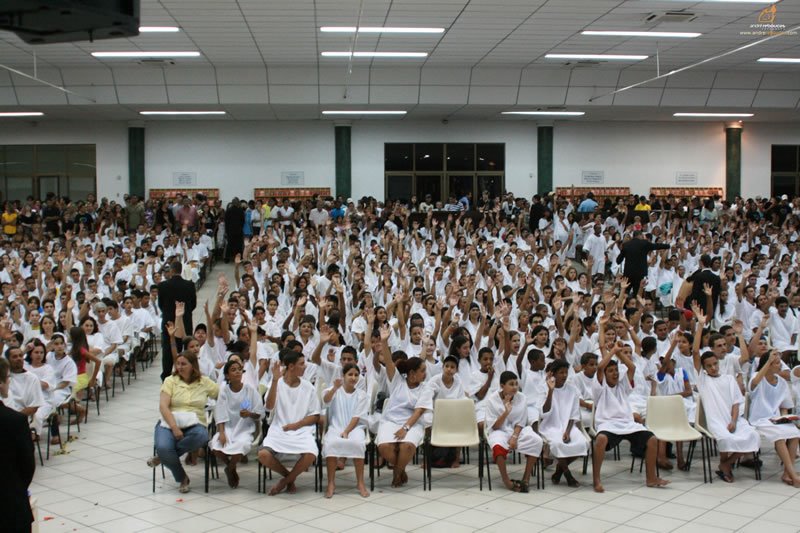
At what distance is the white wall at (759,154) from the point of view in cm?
2392

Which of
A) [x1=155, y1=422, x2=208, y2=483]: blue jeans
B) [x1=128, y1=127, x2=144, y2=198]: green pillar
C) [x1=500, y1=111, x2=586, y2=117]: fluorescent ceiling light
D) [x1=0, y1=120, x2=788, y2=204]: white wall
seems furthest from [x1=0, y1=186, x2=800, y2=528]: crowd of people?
[x1=0, y1=120, x2=788, y2=204]: white wall

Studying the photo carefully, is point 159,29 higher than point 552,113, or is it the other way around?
point 159,29

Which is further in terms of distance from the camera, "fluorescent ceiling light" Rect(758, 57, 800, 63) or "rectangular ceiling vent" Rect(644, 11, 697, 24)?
"fluorescent ceiling light" Rect(758, 57, 800, 63)

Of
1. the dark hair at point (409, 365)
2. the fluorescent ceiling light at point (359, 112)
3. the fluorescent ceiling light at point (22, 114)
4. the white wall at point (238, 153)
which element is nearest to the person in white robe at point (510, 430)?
the dark hair at point (409, 365)

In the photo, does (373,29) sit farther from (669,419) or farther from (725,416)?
(725,416)

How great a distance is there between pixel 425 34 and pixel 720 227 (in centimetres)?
825

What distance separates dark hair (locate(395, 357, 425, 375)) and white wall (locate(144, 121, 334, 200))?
15.1 meters

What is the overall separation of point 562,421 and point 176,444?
11.7 feet

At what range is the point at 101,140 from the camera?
22141mm

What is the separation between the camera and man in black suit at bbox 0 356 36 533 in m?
4.00

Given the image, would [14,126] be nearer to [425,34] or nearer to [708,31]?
[425,34]

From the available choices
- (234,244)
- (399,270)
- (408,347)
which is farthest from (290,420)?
(234,244)

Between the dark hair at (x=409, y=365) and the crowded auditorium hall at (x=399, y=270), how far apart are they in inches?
1.5

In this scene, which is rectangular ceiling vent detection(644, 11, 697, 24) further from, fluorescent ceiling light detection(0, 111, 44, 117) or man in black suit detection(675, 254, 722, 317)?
fluorescent ceiling light detection(0, 111, 44, 117)
